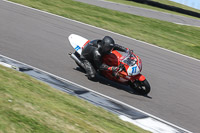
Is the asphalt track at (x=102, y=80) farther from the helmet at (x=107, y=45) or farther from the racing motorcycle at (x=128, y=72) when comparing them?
the helmet at (x=107, y=45)

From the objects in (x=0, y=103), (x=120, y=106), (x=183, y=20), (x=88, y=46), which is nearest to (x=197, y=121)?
(x=120, y=106)

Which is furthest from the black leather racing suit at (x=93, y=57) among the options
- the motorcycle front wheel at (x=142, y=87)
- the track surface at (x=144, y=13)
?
the track surface at (x=144, y=13)

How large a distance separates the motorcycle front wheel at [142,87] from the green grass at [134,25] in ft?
17.6


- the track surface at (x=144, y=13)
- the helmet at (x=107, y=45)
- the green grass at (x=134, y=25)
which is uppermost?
the track surface at (x=144, y=13)

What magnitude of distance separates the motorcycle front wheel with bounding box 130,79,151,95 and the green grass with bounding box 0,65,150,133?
2.03 m

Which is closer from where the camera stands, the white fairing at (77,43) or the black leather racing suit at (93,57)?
the black leather racing suit at (93,57)

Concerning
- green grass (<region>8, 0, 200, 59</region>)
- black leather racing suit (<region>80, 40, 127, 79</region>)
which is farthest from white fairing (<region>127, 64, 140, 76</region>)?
green grass (<region>8, 0, 200, 59</region>)

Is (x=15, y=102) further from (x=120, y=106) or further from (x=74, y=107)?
(x=120, y=106)

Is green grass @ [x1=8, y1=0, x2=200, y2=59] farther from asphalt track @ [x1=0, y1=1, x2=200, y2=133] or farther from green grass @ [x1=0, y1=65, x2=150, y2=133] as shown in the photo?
green grass @ [x1=0, y1=65, x2=150, y2=133]

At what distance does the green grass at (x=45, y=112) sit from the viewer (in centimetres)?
502

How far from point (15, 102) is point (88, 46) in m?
3.99

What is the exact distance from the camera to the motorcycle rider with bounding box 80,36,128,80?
28.6 feet

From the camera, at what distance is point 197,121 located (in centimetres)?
761

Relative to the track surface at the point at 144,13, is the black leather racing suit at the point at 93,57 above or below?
below
